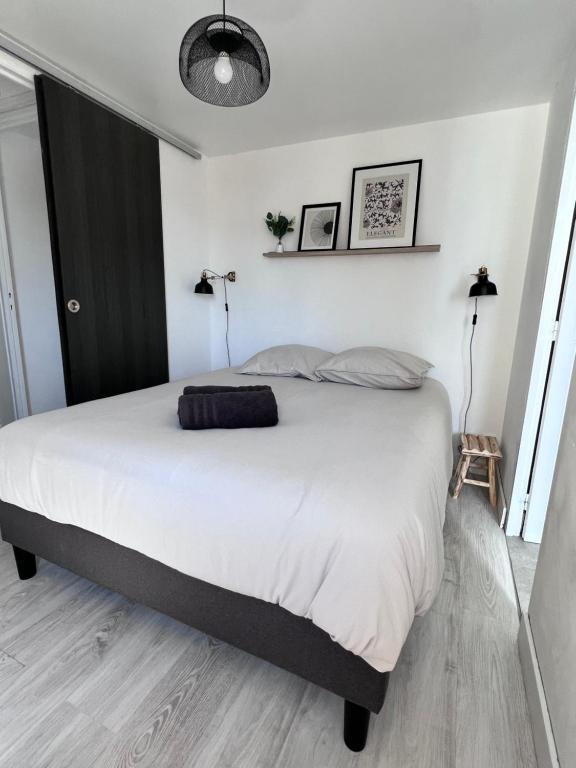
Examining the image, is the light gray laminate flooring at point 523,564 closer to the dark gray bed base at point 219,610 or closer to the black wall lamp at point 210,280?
the dark gray bed base at point 219,610

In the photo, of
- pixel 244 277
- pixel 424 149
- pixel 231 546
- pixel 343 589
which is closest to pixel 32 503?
pixel 231 546

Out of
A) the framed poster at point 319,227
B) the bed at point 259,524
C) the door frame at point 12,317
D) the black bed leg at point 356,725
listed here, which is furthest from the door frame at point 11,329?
the black bed leg at point 356,725

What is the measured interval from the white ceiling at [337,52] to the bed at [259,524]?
5.67 ft

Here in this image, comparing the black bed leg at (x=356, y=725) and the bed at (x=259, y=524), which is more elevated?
the bed at (x=259, y=524)

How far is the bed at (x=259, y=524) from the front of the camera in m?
0.84

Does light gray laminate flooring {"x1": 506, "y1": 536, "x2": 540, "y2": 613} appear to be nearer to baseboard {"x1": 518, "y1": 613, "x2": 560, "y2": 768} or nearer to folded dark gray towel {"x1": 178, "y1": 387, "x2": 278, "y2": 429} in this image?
baseboard {"x1": 518, "y1": 613, "x2": 560, "y2": 768}

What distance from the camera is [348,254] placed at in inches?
108

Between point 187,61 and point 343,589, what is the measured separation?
1.75 m

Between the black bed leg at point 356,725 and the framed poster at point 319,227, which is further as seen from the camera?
the framed poster at point 319,227

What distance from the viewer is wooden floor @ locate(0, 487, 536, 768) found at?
96 centimetres

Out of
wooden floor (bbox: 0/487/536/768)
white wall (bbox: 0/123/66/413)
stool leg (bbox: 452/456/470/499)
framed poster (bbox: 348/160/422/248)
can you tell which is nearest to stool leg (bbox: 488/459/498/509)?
stool leg (bbox: 452/456/470/499)

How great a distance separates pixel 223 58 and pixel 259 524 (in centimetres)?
155

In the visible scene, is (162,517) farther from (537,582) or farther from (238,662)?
(537,582)

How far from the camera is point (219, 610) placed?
3.52 ft
